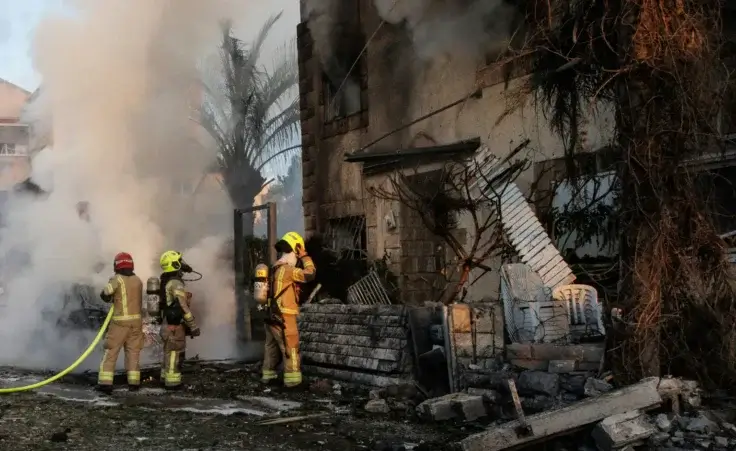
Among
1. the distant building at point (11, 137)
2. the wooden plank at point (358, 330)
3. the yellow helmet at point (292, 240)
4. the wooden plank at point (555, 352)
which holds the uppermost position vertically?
the distant building at point (11, 137)

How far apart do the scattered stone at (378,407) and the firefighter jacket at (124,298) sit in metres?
3.13

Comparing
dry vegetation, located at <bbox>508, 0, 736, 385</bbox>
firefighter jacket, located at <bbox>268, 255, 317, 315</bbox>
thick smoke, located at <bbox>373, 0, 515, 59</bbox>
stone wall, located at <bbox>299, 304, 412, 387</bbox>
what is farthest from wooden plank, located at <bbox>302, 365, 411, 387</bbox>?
thick smoke, located at <bbox>373, 0, 515, 59</bbox>

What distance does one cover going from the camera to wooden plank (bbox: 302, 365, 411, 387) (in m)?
7.63

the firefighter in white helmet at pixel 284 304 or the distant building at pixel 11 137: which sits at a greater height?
the distant building at pixel 11 137

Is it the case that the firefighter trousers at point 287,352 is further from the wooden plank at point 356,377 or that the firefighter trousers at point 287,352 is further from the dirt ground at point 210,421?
the wooden plank at point 356,377

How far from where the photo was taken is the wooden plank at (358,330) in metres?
7.89

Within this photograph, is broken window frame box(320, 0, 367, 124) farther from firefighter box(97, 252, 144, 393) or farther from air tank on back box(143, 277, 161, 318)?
firefighter box(97, 252, 144, 393)

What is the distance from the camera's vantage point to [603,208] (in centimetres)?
833

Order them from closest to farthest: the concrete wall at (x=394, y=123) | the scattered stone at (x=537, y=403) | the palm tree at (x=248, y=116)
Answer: the scattered stone at (x=537, y=403), the concrete wall at (x=394, y=123), the palm tree at (x=248, y=116)

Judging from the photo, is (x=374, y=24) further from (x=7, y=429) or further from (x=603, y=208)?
(x=7, y=429)

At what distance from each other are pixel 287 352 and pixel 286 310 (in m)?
0.46

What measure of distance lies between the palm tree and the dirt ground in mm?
11878

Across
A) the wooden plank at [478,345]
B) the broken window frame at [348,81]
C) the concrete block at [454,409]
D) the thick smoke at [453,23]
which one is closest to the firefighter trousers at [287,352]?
the wooden plank at [478,345]

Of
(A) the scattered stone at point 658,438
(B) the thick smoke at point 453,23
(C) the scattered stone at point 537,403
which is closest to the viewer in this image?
(A) the scattered stone at point 658,438
